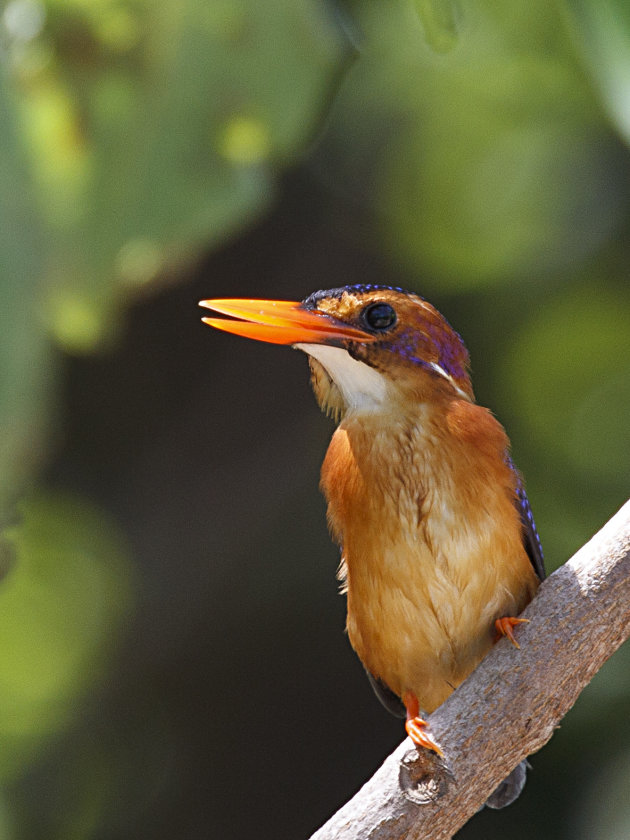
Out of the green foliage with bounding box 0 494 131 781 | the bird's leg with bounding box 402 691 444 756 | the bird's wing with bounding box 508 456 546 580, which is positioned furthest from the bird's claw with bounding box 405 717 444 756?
the green foliage with bounding box 0 494 131 781

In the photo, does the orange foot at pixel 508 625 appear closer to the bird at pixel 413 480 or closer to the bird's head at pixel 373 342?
the bird at pixel 413 480

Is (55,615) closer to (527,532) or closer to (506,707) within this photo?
(527,532)

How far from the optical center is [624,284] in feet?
8.91

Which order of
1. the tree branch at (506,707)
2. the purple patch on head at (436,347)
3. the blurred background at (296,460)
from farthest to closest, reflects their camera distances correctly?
the blurred background at (296,460) → the purple patch on head at (436,347) → the tree branch at (506,707)

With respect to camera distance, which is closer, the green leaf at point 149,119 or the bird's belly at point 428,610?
the bird's belly at point 428,610

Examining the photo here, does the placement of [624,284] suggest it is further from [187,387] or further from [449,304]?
[187,387]

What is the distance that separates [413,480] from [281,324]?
329mm

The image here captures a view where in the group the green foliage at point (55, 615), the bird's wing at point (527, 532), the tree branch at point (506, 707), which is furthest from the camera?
the green foliage at point (55, 615)

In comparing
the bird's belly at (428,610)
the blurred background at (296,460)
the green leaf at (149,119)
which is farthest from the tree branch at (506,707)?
the blurred background at (296,460)

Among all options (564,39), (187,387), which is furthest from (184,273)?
(564,39)

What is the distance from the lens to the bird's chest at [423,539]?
5.26 ft

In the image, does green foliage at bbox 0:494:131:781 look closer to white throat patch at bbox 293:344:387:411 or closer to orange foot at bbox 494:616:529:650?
white throat patch at bbox 293:344:387:411

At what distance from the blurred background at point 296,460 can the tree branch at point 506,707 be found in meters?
1.17

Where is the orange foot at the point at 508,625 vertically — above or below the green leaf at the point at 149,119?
below
